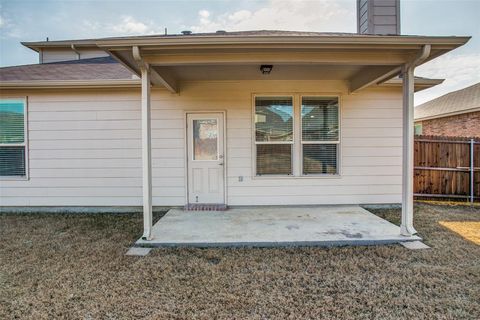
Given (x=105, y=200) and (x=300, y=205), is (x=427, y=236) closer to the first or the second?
(x=300, y=205)

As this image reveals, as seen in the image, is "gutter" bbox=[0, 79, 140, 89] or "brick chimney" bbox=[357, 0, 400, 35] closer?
"gutter" bbox=[0, 79, 140, 89]

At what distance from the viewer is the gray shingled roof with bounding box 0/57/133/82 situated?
526 centimetres

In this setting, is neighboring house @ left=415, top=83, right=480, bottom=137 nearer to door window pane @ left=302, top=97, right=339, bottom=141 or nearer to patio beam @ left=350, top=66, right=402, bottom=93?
patio beam @ left=350, top=66, right=402, bottom=93

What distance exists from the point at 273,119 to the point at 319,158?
129 centimetres

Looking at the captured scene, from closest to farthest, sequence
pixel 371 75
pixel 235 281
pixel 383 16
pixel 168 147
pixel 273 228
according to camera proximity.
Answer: pixel 235 281, pixel 273 228, pixel 371 75, pixel 168 147, pixel 383 16

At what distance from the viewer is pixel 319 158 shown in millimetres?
5395

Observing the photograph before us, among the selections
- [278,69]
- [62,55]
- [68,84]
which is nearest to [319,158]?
[278,69]

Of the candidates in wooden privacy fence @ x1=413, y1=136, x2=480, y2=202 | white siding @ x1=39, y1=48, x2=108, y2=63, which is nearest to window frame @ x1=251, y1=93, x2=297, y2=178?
wooden privacy fence @ x1=413, y1=136, x2=480, y2=202

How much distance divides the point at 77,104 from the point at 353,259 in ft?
18.9

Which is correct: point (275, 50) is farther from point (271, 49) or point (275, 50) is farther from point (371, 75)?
point (371, 75)

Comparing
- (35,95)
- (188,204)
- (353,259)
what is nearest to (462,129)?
(353,259)

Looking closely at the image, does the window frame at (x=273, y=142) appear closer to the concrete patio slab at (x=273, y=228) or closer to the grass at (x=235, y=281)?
the concrete patio slab at (x=273, y=228)

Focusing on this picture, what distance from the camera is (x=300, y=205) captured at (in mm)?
5371

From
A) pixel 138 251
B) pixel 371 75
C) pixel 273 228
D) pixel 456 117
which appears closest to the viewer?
pixel 138 251
